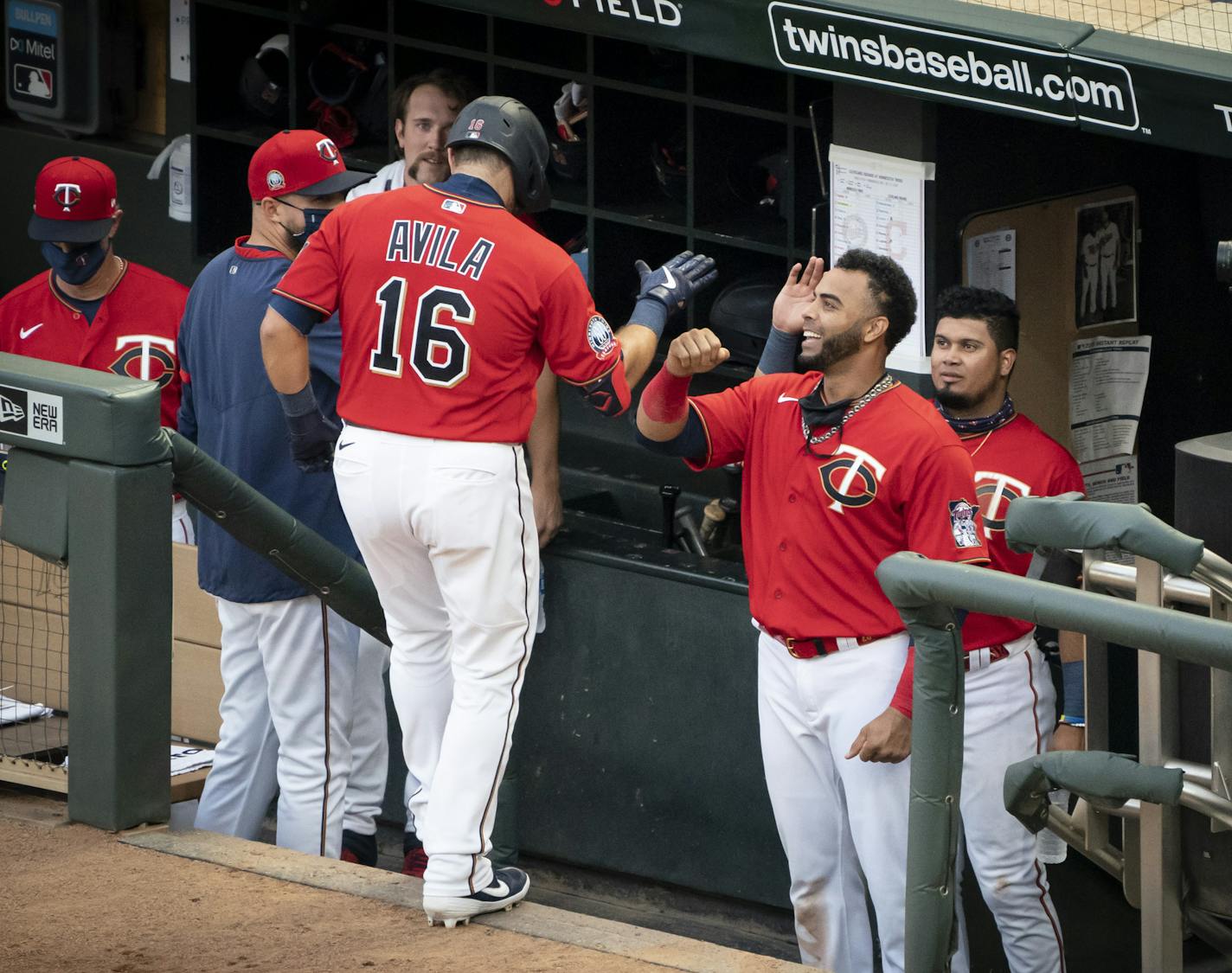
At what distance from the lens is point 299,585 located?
4.18m

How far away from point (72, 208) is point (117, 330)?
1.08 ft

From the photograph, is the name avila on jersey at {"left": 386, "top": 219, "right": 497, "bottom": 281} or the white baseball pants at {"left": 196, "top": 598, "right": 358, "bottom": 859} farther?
the white baseball pants at {"left": 196, "top": 598, "right": 358, "bottom": 859}

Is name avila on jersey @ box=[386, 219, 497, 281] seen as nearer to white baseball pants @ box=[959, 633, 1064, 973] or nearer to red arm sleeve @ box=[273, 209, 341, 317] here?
red arm sleeve @ box=[273, 209, 341, 317]

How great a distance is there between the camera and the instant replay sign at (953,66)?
150 inches

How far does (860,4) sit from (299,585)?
69.3 inches

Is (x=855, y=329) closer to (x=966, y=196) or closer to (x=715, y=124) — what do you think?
(x=966, y=196)

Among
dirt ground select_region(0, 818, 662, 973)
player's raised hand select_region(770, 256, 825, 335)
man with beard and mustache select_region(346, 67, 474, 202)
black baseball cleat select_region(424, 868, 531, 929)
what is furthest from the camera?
man with beard and mustache select_region(346, 67, 474, 202)

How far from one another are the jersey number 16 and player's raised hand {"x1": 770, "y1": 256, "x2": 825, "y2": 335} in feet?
3.09

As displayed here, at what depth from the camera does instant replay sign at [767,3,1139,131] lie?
12.5 ft

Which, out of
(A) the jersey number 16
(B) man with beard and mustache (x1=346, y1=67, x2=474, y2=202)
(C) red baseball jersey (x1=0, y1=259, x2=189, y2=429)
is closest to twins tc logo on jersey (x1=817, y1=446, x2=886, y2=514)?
(A) the jersey number 16

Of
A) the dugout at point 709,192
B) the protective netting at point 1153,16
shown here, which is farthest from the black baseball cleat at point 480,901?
the protective netting at point 1153,16

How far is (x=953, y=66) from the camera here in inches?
155

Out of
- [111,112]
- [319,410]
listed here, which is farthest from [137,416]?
[111,112]

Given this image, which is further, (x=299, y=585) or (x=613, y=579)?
(x=613, y=579)
